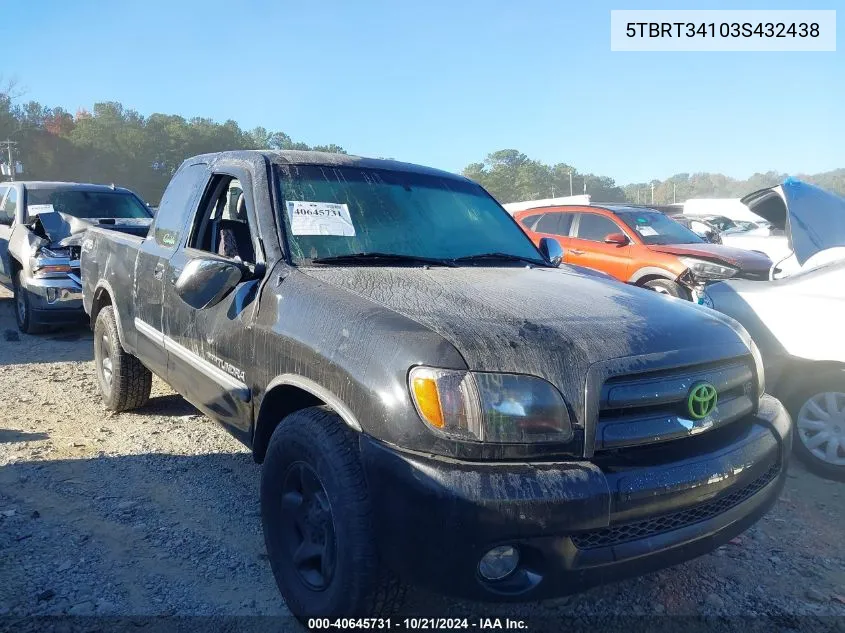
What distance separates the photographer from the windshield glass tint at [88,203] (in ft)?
25.9

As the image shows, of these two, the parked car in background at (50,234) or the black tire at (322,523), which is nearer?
the black tire at (322,523)

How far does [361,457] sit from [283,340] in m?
0.64

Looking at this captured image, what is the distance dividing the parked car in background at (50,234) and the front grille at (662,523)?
196 inches

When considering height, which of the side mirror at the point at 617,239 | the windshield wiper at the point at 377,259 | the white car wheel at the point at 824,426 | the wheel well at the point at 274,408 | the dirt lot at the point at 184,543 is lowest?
the dirt lot at the point at 184,543

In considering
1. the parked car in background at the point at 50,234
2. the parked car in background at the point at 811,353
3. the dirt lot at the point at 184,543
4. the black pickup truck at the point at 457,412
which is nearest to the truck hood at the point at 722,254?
the parked car in background at the point at 811,353

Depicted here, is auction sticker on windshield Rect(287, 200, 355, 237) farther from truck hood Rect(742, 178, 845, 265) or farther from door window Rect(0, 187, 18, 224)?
door window Rect(0, 187, 18, 224)

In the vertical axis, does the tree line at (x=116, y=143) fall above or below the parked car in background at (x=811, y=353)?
above

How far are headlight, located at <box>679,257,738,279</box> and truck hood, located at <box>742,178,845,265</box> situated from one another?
11.1 ft

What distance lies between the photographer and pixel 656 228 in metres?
9.10

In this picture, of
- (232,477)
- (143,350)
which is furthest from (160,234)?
(232,477)

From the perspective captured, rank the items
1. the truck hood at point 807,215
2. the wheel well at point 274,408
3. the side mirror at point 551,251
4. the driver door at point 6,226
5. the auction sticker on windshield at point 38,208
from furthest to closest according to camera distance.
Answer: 1. the driver door at point 6,226
2. the auction sticker on windshield at point 38,208
3. the truck hood at point 807,215
4. the side mirror at point 551,251
5. the wheel well at point 274,408

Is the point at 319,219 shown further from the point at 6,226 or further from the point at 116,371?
the point at 6,226

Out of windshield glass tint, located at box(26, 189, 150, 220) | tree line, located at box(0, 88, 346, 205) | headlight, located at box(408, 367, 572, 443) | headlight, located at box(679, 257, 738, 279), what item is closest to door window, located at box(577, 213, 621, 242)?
headlight, located at box(679, 257, 738, 279)

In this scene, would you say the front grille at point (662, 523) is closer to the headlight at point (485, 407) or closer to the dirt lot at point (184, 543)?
the headlight at point (485, 407)
